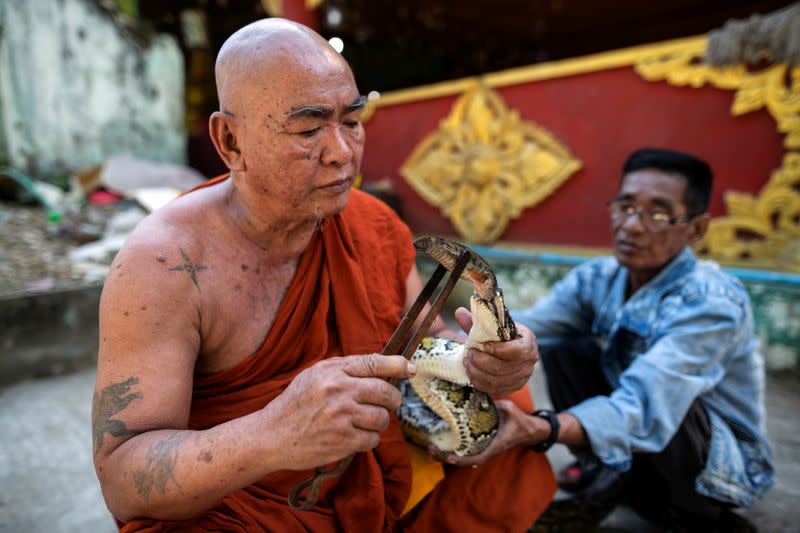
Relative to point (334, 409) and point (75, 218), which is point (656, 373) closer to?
point (334, 409)

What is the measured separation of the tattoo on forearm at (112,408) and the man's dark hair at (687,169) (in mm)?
2027

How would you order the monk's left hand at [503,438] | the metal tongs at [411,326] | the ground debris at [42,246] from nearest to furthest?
the metal tongs at [411,326] < the monk's left hand at [503,438] < the ground debris at [42,246]

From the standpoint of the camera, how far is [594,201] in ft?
15.1

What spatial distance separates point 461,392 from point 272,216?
0.75 metres

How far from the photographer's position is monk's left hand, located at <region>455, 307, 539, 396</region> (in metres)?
1.41

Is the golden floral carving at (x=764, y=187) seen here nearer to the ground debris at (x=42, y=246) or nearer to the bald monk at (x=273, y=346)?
the bald monk at (x=273, y=346)

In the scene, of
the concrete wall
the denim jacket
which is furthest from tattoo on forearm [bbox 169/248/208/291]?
the concrete wall

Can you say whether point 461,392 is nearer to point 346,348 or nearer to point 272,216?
point 346,348

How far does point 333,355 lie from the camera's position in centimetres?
159

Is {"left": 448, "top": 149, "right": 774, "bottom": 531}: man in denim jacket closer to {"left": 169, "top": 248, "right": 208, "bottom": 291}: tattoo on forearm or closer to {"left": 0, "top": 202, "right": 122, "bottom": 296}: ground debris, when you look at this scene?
{"left": 169, "top": 248, "right": 208, "bottom": 291}: tattoo on forearm

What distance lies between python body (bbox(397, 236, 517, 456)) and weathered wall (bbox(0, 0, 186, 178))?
21.6 feet

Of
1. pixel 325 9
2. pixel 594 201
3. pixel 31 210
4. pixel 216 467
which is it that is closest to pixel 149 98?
pixel 31 210

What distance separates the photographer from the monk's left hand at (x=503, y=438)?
1611mm

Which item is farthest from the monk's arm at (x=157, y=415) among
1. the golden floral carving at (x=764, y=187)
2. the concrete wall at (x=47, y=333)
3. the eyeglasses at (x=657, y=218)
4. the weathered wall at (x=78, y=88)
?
the weathered wall at (x=78, y=88)
